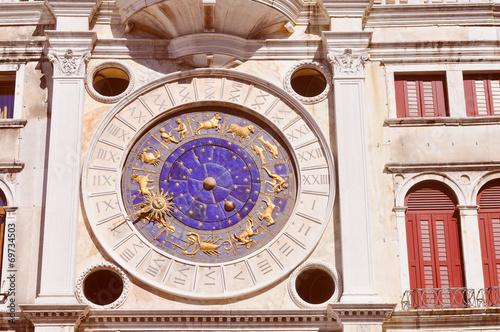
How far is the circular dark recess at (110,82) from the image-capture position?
71.4 ft

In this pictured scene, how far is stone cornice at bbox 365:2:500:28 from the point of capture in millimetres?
21875

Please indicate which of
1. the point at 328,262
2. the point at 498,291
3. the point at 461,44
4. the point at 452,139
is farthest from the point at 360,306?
the point at 461,44

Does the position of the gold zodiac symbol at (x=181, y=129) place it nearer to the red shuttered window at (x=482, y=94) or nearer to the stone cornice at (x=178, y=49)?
the stone cornice at (x=178, y=49)

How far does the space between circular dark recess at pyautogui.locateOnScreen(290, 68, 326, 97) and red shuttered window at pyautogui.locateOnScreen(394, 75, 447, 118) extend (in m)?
1.61

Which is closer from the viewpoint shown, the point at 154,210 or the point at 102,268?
the point at 102,268

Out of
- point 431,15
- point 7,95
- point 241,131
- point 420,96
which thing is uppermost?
point 431,15

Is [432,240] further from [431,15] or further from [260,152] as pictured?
[431,15]

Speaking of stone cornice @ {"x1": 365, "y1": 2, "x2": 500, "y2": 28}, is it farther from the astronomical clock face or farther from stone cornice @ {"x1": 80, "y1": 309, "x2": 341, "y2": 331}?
stone cornice @ {"x1": 80, "y1": 309, "x2": 341, "y2": 331}

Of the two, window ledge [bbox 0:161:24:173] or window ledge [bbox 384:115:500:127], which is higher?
window ledge [bbox 384:115:500:127]

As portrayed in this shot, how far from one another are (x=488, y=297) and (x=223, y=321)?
5.03 m

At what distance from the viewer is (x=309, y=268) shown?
20.0m

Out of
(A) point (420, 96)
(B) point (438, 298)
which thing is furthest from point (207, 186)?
(B) point (438, 298)

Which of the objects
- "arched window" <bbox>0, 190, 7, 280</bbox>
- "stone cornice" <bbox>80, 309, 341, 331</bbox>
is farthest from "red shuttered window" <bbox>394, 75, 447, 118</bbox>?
"arched window" <bbox>0, 190, 7, 280</bbox>

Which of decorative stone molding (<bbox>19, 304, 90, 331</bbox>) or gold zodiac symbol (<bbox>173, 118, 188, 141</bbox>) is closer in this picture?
decorative stone molding (<bbox>19, 304, 90, 331</bbox>)
